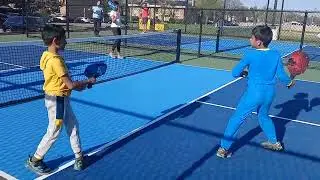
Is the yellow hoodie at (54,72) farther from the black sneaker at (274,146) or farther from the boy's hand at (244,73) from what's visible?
the black sneaker at (274,146)

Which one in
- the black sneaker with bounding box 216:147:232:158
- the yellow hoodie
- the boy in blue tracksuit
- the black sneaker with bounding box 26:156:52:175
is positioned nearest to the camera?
the yellow hoodie

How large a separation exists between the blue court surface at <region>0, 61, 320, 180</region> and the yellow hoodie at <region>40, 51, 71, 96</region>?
1024 millimetres

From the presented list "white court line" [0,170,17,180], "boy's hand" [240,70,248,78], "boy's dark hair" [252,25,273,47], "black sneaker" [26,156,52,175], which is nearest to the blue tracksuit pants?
"boy's hand" [240,70,248,78]

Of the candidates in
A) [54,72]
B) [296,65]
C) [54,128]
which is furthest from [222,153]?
[54,72]

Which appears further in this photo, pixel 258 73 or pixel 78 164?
pixel 258 73

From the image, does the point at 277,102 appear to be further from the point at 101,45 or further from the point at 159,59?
the point at 101,45

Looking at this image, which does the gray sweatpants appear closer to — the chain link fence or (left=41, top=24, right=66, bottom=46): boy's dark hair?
(left=41, top=24, right=66, bottom=46): boy's dark hair

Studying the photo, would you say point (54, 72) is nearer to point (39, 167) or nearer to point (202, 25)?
point (39, 167)

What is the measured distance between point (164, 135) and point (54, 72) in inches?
96.5

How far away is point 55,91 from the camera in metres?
4.34

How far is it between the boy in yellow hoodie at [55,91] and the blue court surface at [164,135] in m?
0.20

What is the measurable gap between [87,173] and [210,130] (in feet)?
8.60

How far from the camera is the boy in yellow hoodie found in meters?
4.23

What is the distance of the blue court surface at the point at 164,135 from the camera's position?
4906 millimetres
